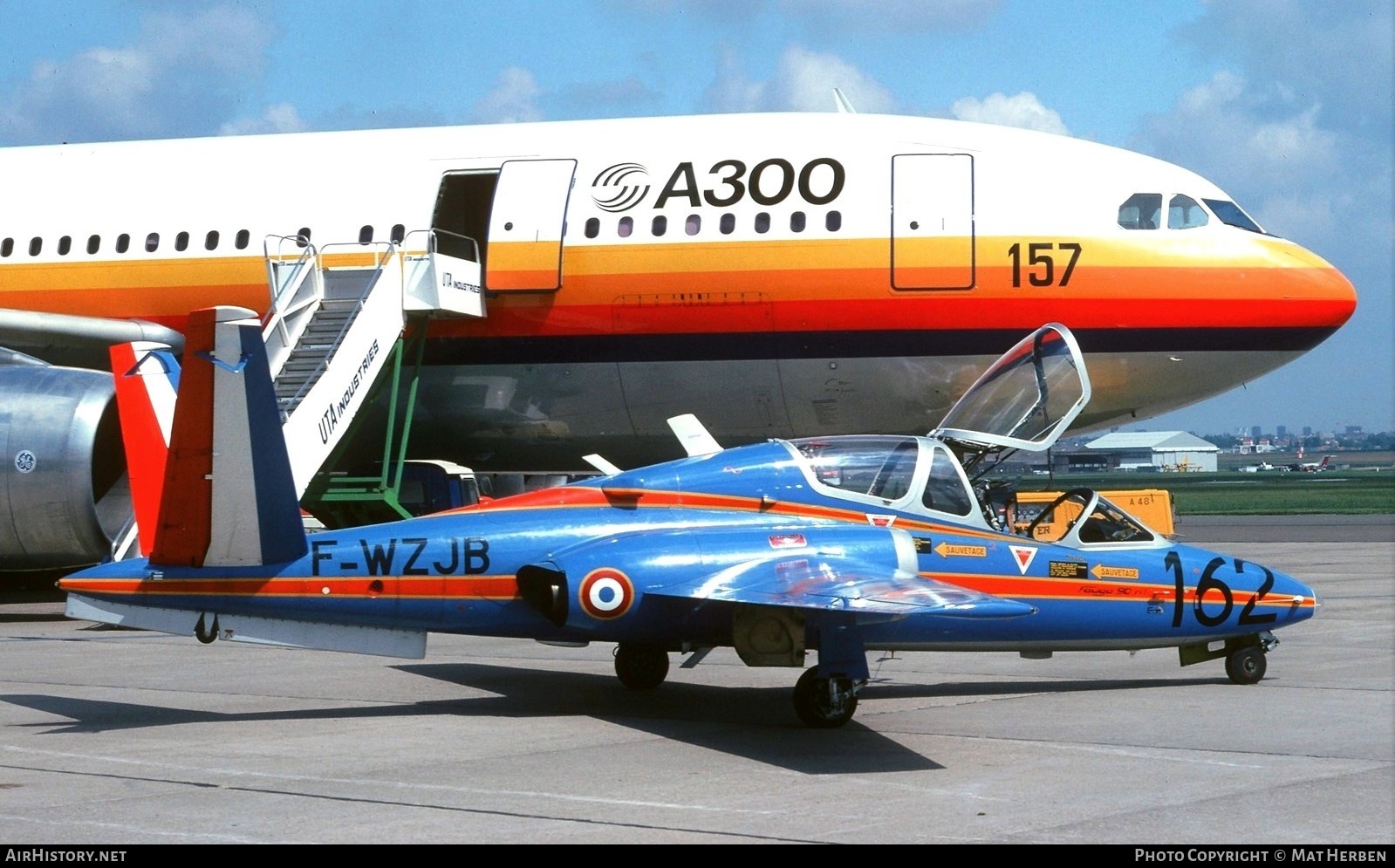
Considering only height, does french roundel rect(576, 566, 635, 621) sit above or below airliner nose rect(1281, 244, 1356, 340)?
below

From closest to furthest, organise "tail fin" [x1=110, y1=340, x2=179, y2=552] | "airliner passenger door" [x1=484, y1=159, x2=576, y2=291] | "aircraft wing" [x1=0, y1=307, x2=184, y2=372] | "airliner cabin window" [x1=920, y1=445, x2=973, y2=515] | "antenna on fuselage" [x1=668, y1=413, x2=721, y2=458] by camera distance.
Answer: "airliner cabin window" [x1=920, y1=445, x2=973, y2=515] < "tail fin" [x1=110, y1=340, x2=179, y2=552] < "antenna on fuselage" [x1=668, y1=413, x2=721, y2=458] < "airliner passenger door" [x1=484, y1=159, x2=576, y2=291] < "aircraft wing" [x1=0, y1=307, x2=184, y2=372]

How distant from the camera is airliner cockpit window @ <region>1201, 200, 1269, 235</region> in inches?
778

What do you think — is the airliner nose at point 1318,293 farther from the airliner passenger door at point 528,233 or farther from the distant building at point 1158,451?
the distant building at point 1158,451

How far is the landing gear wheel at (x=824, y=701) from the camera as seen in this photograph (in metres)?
10.8

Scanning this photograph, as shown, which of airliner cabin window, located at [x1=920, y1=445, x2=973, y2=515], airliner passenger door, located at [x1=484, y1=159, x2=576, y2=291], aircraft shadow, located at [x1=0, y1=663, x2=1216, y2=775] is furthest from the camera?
airliner passenger door, located at [x1=484, y1=159, x2=576, y2=291]

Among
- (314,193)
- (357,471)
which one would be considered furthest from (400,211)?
(357,471)

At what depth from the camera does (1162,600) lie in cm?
1232

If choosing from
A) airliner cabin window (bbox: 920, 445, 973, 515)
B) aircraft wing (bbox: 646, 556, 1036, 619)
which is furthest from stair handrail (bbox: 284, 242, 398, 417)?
aircraft wing (bbox: 646, 556, 1036, 619)

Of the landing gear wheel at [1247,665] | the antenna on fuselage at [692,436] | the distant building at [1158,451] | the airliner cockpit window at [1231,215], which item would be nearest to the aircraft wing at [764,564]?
the antenna on fuselage at [692,436]

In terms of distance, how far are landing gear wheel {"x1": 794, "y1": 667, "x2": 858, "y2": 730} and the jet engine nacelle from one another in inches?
384

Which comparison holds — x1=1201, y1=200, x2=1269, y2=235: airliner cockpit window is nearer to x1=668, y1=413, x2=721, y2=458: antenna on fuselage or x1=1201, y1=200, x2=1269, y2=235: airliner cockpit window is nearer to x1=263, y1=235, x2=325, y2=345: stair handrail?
x1=668, y1=413, x2=721, y2=458: antenna on fuselage

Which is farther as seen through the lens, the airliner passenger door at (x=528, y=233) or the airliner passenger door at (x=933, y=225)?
the airliner passenger door at (x=528, y=233)

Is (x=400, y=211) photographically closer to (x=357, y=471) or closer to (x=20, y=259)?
(x=357, y=471)

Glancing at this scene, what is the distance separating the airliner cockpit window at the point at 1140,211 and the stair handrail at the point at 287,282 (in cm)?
986
